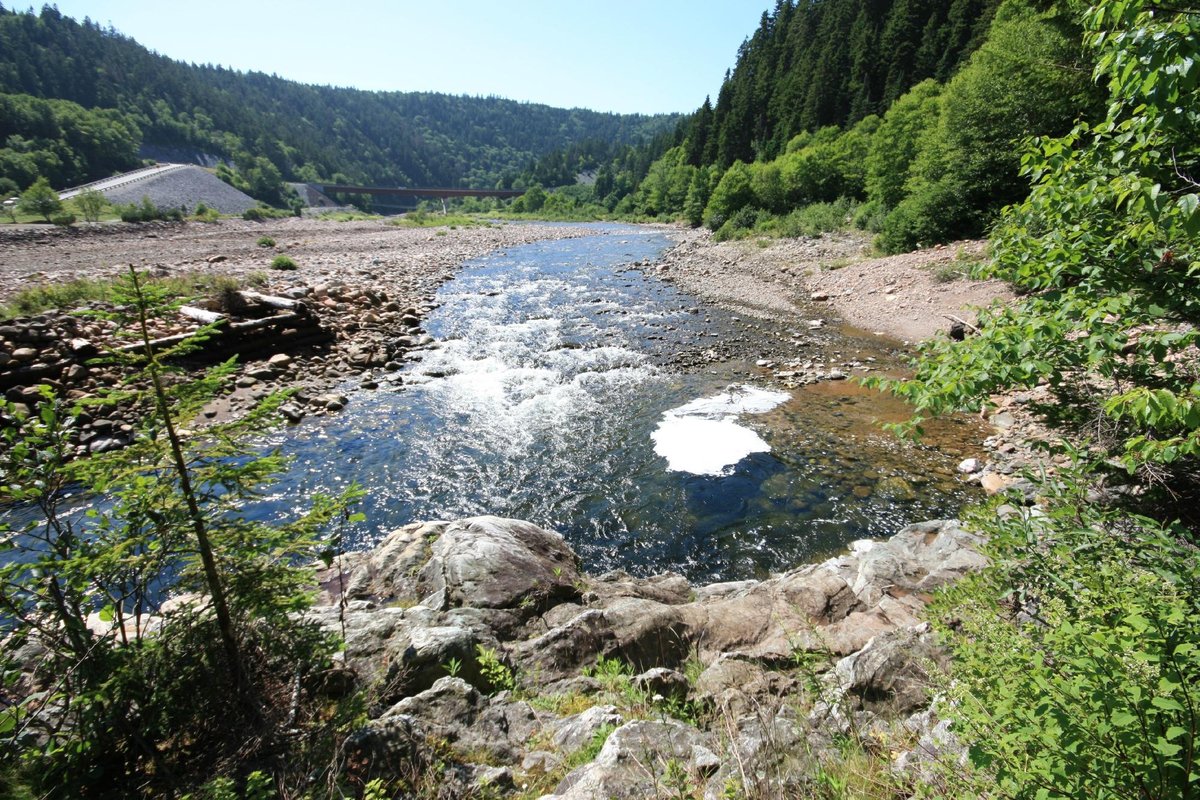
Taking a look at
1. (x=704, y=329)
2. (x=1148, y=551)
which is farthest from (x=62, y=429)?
(x=704, y=329)

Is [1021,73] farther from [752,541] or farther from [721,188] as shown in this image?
[721,188]

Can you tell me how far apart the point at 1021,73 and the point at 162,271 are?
4006 cm

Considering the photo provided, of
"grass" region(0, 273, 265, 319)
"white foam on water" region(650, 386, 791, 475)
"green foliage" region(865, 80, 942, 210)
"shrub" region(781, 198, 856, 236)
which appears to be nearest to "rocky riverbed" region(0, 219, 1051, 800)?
"grass" region(0, 273, 265, 319)

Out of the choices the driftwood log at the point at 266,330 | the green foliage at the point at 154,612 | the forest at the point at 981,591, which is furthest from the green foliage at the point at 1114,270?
the driftwood log at the point at 266,330

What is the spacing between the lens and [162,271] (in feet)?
78.6

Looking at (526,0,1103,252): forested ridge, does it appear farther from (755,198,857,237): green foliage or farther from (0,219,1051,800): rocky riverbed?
(0,219,1051,800): rocky riverbed

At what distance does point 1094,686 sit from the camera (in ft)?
5.85

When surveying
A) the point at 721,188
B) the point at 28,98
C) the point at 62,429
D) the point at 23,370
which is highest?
the point at 28,98

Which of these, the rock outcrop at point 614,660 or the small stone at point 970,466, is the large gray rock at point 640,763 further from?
the small stone at point 970,466

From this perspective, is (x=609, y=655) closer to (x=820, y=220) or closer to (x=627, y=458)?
(x=627, y=458)

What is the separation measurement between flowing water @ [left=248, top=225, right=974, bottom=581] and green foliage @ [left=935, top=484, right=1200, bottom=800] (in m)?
4.87

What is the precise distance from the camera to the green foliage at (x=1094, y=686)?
1628 mm

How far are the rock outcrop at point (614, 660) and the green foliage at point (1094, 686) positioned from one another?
0.61m

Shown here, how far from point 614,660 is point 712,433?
806 centimetres
